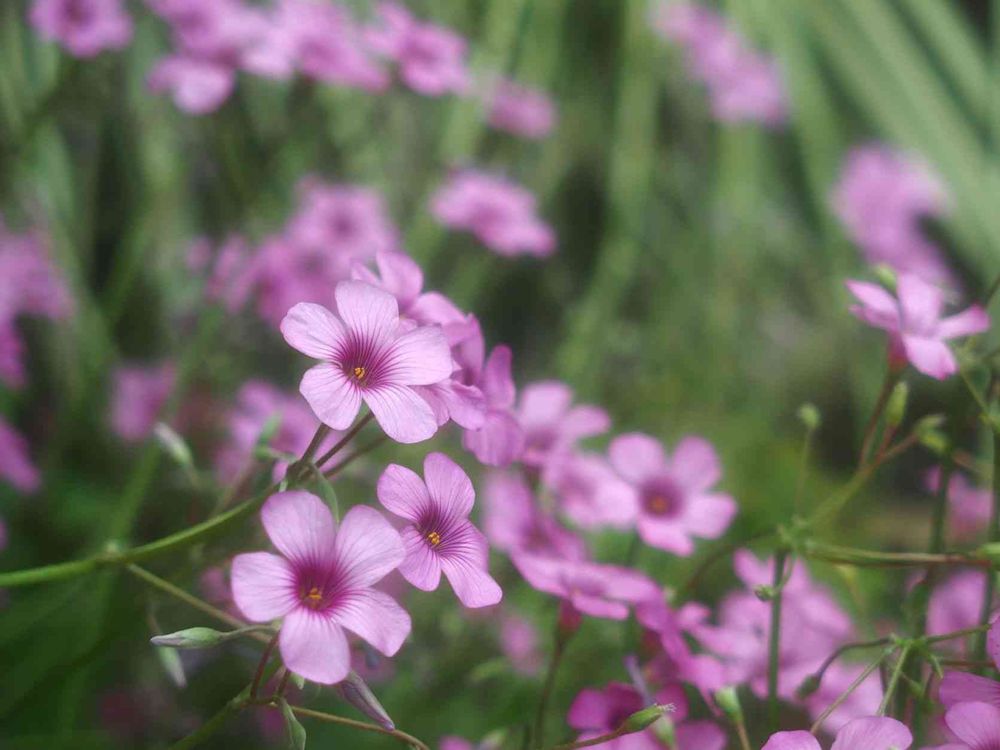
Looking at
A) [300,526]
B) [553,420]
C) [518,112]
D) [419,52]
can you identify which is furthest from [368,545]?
[518,112]

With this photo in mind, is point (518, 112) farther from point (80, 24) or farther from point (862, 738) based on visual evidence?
point (862, 738)

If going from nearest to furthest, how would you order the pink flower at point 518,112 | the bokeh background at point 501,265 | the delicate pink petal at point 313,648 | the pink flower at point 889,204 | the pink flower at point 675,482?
the delicate pink petal at point 313,648, the pink flower at point 675,482, the bokeh background at point 501,265, the pink flower at point 518,112, the pink flower at point 889,204

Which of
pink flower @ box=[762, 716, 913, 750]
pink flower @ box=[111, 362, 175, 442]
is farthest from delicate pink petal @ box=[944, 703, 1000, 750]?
pink flower @ box=[111, 362, 175, 442]

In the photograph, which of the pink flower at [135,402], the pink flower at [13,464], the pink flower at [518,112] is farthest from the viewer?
the pink flower at [518,112]

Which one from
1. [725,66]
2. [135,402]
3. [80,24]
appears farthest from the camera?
[725,66]

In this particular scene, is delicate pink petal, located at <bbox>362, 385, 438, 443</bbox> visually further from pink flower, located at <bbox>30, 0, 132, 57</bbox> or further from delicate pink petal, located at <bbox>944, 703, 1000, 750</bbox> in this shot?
pink flower, located at <bbox>30, 0, 132, 57</bbox>

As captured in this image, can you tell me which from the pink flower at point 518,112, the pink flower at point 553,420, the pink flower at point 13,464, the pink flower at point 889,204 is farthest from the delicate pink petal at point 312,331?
the pink flower at point 889,204

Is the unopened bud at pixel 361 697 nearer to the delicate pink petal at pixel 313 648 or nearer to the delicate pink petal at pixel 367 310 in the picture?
the delicate pink petal at pixel 313 648
